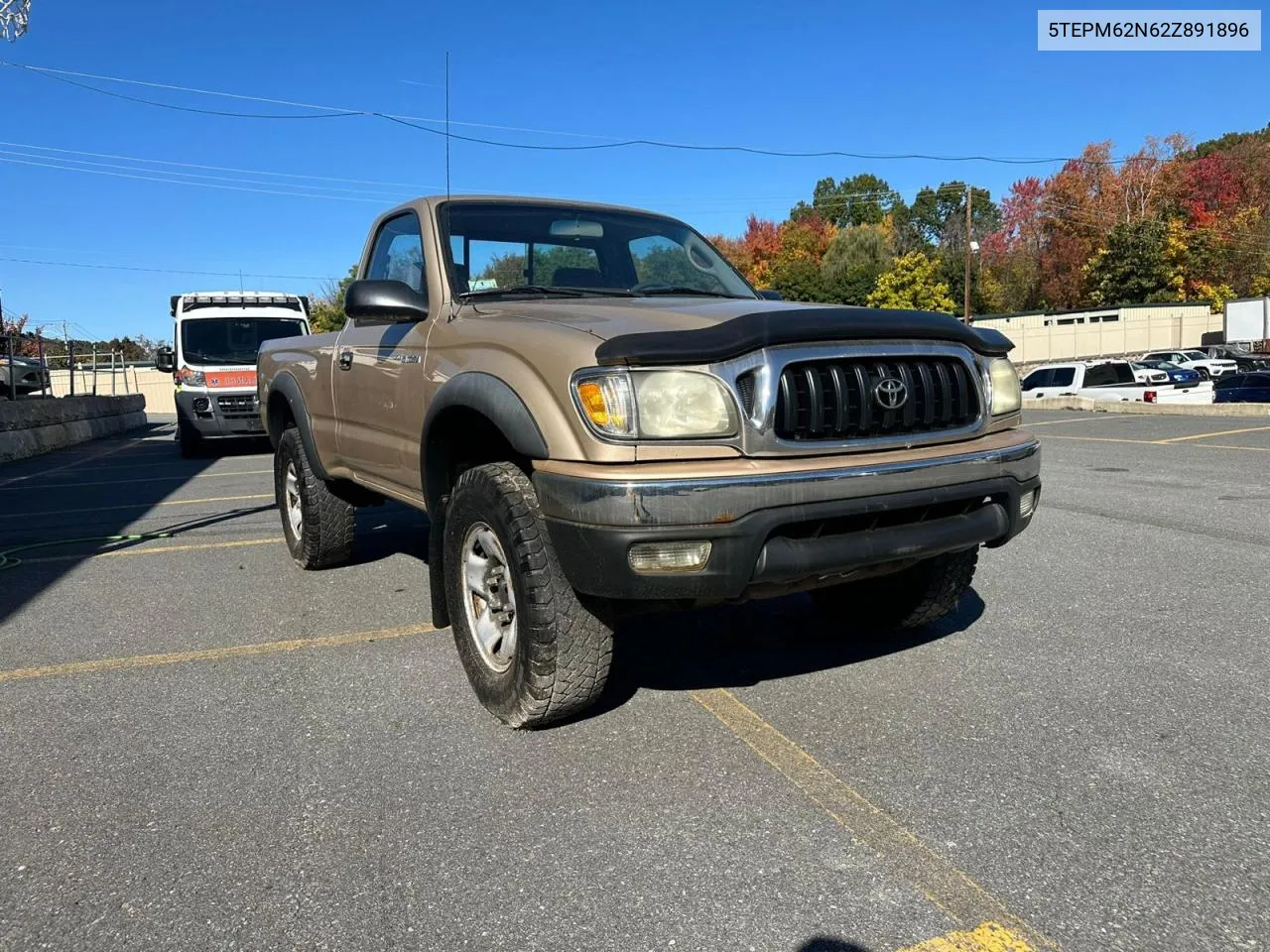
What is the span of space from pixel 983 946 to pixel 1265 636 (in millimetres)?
2861

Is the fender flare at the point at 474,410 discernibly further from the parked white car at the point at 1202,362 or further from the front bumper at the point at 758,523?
the parked white car at the point at 1202,362

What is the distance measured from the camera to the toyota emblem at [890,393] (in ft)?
9.82

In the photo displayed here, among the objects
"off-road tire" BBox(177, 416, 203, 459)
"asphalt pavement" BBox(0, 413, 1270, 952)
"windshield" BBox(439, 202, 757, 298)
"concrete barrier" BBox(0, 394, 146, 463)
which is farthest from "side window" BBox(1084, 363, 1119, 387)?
"concrete barrier" BBox(0, 394, 146, 463)

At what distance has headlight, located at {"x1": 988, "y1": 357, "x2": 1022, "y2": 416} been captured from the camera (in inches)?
137

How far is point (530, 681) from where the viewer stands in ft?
10.0

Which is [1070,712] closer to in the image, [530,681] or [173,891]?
[530,681]

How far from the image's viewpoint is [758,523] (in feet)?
8.81

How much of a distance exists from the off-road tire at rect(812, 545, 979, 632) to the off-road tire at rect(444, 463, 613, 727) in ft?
4.67

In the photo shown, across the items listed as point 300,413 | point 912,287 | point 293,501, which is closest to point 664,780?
point 300,413

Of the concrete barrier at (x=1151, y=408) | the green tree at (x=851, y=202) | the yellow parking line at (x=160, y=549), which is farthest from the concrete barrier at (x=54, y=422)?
the green tree at (x=851, y=202)

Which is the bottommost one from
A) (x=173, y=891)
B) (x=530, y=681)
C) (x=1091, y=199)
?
(x=173, y=891)

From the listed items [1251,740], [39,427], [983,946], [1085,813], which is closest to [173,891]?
[983,946]

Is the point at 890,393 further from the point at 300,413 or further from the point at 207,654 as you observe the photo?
the point at 300,413

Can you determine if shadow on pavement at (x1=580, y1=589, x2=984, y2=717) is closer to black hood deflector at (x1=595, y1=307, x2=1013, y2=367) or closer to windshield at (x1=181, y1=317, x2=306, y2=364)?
black hood deflector at (x1=595, y1=307, x2=1013, y2=367)
